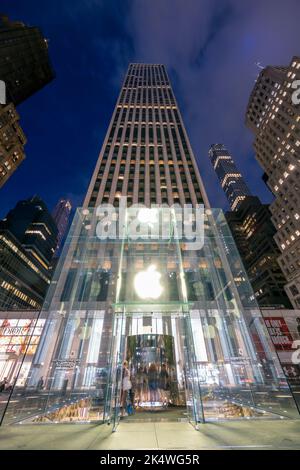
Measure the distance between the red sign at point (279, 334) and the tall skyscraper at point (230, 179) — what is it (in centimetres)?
12572

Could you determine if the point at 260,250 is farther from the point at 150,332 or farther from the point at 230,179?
the point at 230,179

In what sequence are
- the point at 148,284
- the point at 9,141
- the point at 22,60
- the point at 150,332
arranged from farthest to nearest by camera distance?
1. the point at 22,60
2. the point at 9,141
3. the point at 150,332
4. the point at 148,284

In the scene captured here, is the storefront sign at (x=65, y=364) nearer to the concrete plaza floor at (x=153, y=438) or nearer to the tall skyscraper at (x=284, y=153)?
the concrete plaza floor at (x=153, y=438)

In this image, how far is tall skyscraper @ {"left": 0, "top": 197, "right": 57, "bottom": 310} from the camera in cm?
5556

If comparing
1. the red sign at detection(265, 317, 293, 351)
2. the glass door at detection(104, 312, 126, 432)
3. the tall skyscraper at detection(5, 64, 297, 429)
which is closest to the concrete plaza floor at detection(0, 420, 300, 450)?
the tall skyscraper at detection(5, 64, 297, 429)

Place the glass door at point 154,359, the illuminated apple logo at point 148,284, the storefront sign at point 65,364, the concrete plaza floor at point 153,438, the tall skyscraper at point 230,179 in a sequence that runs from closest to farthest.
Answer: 1. the concrete plaza floor at point 153,438
2. the storefront sign at point 65,364
3. the glass door at point 154,359
4. the illuminated apple logo at point 148,284
5. the tall skyscraper at point 230,179

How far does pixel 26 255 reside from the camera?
69000 millimetres

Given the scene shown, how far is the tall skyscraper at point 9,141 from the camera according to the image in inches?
1886

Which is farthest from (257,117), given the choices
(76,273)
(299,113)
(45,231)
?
(45,231)

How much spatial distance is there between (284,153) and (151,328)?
2564 inches

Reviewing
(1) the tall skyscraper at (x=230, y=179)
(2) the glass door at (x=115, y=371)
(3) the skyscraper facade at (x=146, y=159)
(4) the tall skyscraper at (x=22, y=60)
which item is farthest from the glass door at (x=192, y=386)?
(1) the tall skyscraper at (x=230, y=179)

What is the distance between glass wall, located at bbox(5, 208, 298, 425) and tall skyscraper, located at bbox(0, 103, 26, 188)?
52.9 m

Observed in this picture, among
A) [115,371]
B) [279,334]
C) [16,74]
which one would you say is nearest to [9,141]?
[16,74]

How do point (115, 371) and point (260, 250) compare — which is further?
point (260, 250)
